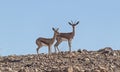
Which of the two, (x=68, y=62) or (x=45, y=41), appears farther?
(x=45, y=41)

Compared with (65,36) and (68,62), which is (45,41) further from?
(68,62)

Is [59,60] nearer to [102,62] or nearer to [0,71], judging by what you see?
[102,62]

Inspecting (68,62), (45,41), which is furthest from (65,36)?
(68,62)

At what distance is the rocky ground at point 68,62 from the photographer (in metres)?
22.0

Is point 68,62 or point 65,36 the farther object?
point 65,36

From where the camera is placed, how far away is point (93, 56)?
25.9 m

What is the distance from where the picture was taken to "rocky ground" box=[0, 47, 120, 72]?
22031mm

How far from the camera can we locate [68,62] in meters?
24.2

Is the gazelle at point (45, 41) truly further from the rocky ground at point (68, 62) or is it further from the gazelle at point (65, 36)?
the rocky ground at point (68, 62)

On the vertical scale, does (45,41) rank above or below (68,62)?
above

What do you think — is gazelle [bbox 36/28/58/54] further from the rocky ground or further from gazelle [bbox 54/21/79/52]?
the rocky ground

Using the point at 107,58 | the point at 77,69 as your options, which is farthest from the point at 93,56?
the point at 77,69

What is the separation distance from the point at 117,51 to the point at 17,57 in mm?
4652

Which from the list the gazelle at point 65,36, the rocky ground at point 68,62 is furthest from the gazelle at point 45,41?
the rocky ground at point 68,62
